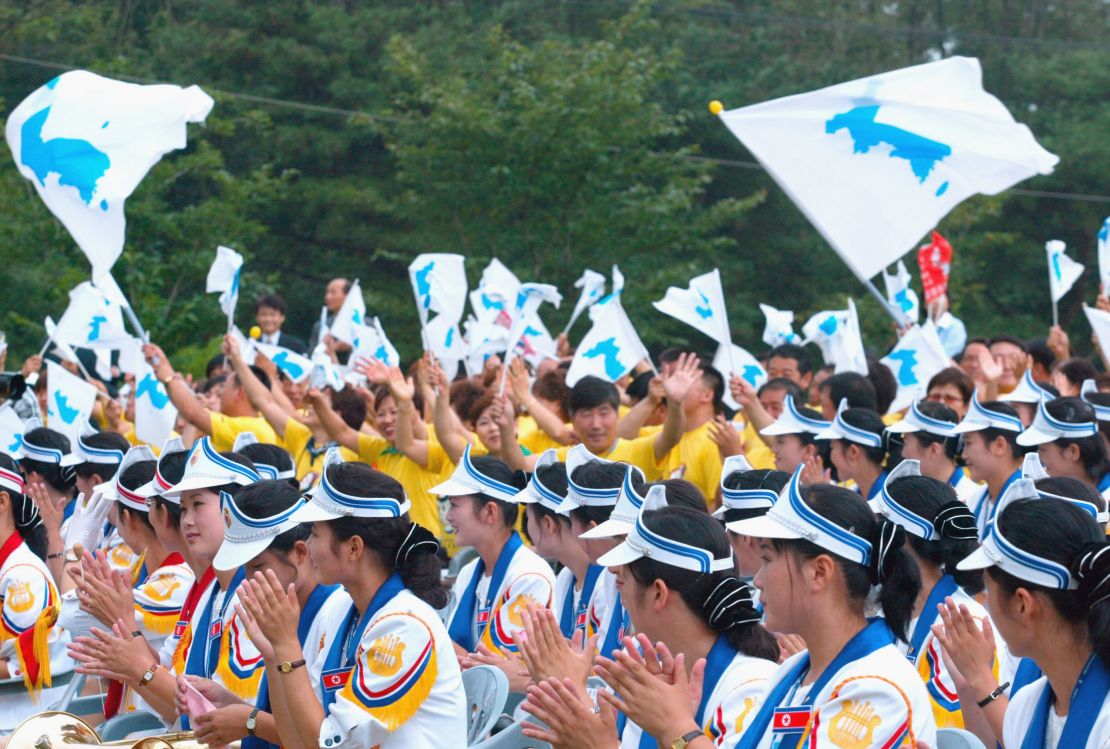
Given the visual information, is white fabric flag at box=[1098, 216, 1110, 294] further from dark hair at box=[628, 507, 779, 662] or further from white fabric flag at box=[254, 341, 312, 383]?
dark hair at box=[628, 507, 779, 662]

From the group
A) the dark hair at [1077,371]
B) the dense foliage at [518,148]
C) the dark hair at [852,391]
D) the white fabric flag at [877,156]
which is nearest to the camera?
the white fabric flag at [877,156]

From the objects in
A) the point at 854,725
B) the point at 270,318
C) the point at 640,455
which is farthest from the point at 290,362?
the point at 854,725

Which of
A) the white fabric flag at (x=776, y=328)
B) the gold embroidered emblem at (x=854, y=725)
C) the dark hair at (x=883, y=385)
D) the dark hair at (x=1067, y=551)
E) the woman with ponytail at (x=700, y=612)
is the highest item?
the dark hair at (x=1067, y=551)

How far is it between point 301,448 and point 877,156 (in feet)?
14.5

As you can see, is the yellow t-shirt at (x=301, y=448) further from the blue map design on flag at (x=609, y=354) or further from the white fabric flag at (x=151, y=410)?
→ the blue map design on flag at (x=609, y=354)

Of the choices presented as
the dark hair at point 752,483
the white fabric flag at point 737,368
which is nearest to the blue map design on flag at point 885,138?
the white fabric flag at point 737,368

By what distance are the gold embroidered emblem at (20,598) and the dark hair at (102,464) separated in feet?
4.75

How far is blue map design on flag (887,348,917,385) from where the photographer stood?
10484mm

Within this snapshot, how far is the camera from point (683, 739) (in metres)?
3.53

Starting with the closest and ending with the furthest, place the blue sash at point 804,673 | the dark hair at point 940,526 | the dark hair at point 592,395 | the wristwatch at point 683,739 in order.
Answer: the wristwatch at point 683,739 → the blue sash at point 804,673 → the dark hair at point 940,526 → the dark hair at point 592,395

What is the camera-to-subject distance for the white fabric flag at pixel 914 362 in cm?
1030

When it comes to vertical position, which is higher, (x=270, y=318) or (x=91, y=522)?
(x=91, y=522)

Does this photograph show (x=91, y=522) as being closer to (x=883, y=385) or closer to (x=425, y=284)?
(x=425, y=284)

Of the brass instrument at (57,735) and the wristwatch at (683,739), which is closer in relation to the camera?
the wristwatch at (683,739)
